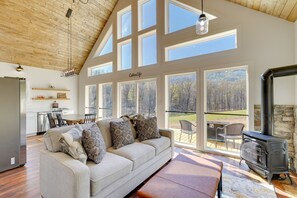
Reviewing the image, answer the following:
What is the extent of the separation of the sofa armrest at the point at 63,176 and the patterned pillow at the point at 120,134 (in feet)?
2.96

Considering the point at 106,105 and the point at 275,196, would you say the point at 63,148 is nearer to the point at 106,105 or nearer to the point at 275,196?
the point at 275,196

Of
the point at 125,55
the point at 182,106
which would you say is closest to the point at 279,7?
the point at 182,106

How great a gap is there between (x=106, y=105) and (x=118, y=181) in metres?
4.87

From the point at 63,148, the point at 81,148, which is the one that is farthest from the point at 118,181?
the point at 63,148

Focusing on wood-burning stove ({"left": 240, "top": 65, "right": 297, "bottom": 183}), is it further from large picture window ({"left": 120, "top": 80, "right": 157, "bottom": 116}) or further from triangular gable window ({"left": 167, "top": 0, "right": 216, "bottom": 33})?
large picture window ({"left": 120, "top": 80, "right": 157, "bottom": 116})

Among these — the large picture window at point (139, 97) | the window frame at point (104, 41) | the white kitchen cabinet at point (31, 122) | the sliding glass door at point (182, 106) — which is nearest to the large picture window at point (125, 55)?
the large picture window at point (139, 97)

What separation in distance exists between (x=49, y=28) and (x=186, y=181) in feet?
20.0

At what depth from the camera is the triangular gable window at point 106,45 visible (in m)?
6.46

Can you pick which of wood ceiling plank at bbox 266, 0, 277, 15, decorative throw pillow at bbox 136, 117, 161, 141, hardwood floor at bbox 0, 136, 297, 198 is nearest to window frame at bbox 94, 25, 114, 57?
decorative throw pillow at bbox 136, 117, 161, 141

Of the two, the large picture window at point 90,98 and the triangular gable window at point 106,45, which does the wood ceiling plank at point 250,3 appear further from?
the large picture window at point 90,98

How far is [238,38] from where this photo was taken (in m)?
3.59

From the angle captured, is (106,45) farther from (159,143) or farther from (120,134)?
(159,143)

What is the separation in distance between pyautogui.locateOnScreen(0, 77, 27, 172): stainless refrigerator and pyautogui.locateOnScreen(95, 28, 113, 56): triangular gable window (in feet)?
12.8

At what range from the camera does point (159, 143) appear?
→ 9.77ft
